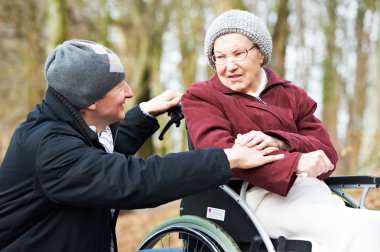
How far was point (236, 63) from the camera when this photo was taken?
10.4 feet

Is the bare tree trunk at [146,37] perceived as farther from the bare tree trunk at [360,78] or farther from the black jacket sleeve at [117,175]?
the black jacket sleeve at [117,175]

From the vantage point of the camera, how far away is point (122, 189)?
220 centimetres

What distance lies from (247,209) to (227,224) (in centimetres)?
20

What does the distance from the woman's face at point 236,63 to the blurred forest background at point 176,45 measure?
651cm

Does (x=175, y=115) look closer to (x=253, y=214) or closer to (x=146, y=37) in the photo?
(x=253, y=214)

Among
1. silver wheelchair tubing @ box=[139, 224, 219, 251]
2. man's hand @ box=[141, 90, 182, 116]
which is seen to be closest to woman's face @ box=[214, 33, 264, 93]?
man's hand @ box=[141, 90, 182, 116]

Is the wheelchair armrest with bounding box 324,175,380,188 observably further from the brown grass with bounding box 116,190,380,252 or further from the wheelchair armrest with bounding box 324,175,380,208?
the brown grass with bounding box 116,190,380,252

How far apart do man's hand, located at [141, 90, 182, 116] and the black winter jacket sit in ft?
2.91

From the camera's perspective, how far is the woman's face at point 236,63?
3.15m

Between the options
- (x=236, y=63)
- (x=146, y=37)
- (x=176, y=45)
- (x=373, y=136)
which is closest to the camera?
(x=236, y=63)

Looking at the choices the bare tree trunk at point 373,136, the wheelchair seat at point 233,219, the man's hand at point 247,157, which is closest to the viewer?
the man's hand at point 247,157

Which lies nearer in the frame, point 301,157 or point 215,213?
point 301,157

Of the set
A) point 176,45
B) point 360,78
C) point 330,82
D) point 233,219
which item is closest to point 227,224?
point 233,219

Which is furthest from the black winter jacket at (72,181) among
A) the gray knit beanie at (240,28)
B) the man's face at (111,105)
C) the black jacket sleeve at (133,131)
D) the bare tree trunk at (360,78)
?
the bare tree trunk at (360,78)
